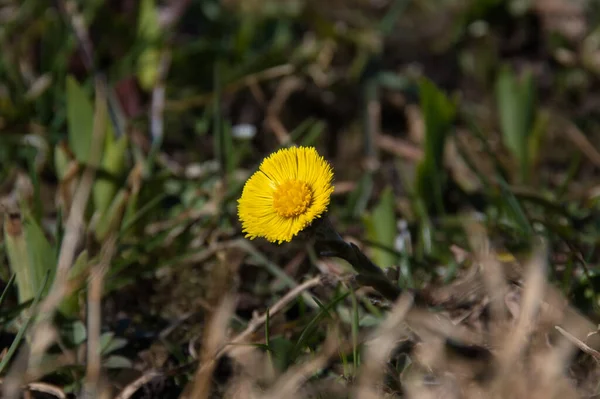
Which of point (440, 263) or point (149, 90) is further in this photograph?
point (149, 90)

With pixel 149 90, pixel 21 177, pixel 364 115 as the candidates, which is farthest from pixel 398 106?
pixel 21 177

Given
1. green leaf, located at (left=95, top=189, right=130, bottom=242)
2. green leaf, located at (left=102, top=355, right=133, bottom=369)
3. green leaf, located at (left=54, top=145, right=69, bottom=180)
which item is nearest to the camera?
green leaf, located at (left=102, top=355, right=133, bottom=369)

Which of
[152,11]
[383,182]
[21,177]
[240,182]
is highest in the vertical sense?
[152,11]

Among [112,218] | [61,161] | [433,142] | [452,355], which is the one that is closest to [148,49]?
[61,161]

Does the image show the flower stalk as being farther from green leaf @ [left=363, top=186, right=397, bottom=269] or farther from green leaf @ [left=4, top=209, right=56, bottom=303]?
green leaf @ [left=4, top=209, right=56, bottom=303]

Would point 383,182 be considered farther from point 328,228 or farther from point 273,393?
point 273,393

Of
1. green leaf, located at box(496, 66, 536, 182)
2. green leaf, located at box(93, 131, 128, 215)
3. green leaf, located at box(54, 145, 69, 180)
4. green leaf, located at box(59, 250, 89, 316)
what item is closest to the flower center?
green leaf, located at box(59, 250, 89, 316)
